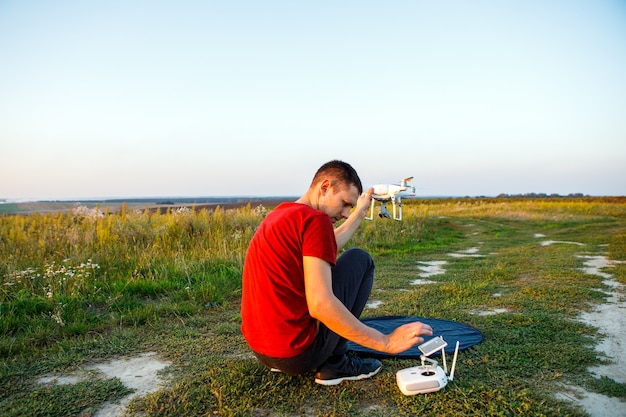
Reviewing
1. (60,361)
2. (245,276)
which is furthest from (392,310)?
(60,361)

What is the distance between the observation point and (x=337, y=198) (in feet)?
8.36

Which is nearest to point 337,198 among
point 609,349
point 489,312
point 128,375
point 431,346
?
point 431,346

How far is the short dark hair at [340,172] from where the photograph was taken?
2539 mm

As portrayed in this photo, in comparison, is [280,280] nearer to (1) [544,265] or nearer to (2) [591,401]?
(2) [591,401]

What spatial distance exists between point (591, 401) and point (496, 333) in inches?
50.8

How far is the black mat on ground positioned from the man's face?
1.38 meters

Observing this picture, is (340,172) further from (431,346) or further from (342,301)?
(431,346)

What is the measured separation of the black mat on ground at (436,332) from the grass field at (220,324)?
0.11 metres

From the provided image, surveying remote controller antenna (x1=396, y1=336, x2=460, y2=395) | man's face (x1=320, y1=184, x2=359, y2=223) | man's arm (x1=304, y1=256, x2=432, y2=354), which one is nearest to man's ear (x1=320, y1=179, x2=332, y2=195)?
man's face (x1=320, y1=184, x2=359, y2=223)

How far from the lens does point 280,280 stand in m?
2.44

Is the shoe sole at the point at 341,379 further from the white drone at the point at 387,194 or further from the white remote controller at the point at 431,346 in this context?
the white drone at the point at 387,194

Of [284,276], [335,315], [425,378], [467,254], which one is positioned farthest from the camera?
[467,254]

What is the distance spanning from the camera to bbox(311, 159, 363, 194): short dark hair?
2.54 m

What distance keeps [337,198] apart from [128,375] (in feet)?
6.62
